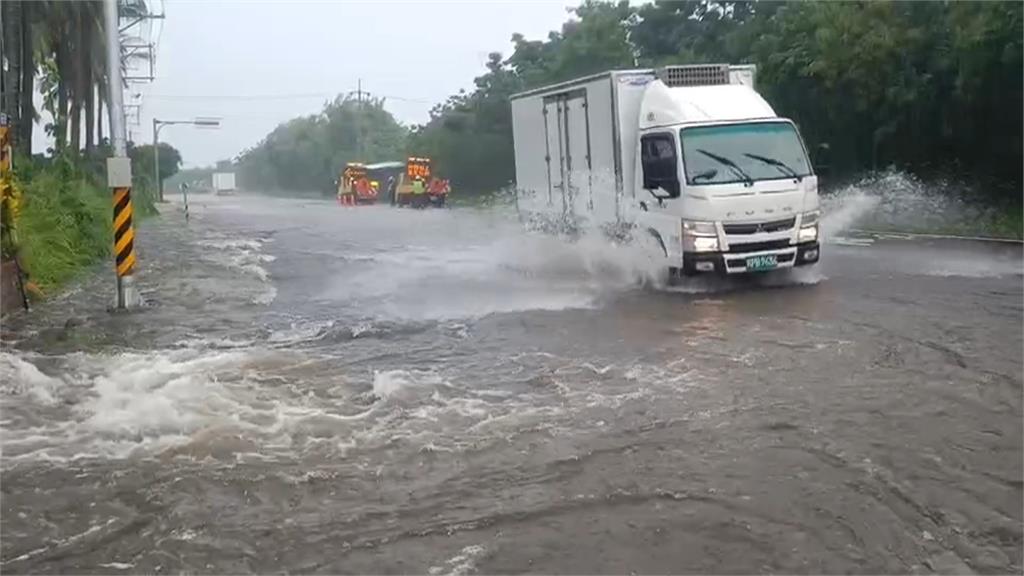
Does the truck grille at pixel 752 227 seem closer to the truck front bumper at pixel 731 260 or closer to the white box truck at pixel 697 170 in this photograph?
the white box truck at pixel 697 170

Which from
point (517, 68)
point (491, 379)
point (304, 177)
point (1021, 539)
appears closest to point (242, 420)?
point (491, 379)

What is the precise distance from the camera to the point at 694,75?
1477cm

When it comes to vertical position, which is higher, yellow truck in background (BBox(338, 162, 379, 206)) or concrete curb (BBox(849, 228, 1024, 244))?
yellow truck in background (BBox(338, 162, 379, 206))

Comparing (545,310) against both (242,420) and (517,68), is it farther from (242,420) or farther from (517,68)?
(517,68)

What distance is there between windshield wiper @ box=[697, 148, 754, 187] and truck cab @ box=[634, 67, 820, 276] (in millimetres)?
12

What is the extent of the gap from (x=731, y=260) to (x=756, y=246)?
1.18 ft

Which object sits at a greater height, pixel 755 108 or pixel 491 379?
pixel 755 108

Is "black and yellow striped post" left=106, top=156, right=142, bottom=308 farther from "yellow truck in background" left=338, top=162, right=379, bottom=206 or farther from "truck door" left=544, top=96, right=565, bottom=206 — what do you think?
"yellow truck in background" left=338, top=162, right=379, bottom=206

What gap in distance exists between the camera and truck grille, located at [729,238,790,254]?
42.3 ft

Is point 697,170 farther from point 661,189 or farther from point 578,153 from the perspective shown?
point 578,153

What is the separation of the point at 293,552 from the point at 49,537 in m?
1.31

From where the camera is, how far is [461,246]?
23141mm

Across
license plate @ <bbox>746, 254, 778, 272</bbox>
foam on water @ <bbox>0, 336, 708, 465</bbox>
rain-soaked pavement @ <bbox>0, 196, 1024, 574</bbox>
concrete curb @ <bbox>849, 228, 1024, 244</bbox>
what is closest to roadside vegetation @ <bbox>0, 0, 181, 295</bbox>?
rain-soaked pavement @ <bbox>0, 196, 1024, 574</bbox>

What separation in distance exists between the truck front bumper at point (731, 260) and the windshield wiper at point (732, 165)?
864 mm
